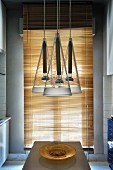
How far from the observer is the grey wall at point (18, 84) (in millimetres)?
3832

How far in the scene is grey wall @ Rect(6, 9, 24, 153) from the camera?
385 centimetres

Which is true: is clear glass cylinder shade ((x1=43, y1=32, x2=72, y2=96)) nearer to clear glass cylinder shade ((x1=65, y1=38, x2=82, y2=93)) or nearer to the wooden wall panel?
clear glass cylinder shade ((x1=65, y1=38, x2=82, y2=93))

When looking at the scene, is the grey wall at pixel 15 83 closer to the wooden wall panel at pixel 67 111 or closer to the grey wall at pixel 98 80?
the wooden wall panel at pixel 67 111

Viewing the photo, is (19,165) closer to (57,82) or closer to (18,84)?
(18,84)

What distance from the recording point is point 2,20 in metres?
3.61

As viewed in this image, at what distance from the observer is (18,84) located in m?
3.88

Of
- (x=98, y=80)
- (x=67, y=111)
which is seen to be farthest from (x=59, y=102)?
(x=98, y=80)

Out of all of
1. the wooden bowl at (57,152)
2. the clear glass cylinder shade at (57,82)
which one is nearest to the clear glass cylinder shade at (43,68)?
the clear glass cylinder shade at (57,82)

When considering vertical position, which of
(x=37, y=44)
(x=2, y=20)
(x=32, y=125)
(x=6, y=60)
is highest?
(x=2, y=20)

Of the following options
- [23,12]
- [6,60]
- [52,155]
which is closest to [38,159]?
[52,155]

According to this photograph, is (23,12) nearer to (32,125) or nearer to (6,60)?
(6,60)

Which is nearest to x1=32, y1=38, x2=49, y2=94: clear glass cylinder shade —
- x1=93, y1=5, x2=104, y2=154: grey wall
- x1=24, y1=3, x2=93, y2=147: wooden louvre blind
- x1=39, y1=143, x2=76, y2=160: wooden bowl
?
x1=39, y1=143, x2=76, y2=160: wooden bowl

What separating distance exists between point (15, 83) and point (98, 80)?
153cm

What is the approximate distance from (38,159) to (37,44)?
2.40 meters
